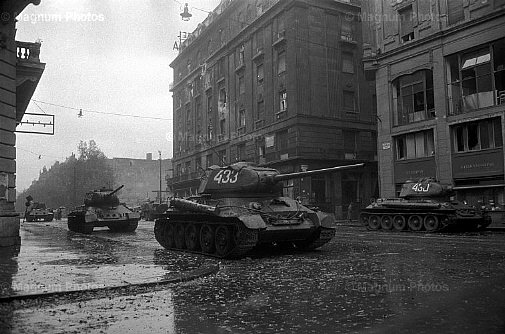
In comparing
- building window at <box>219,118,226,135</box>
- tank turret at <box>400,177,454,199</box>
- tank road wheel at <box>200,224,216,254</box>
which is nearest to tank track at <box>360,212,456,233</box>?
tank turret at <box>400,177,454,199</box>

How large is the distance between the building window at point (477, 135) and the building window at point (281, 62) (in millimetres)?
15387

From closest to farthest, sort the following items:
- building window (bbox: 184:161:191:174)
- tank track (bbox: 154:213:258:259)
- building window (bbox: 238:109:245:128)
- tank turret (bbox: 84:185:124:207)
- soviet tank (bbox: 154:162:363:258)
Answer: tank track (bbox: 154:213:258:259) → soviet tank (bbox: 154:162:363:258) → tank turret (bbox: 84:185:124:207) → building window (bbox: 238:109:245:128) → building window (bbox: 184:161:191:174)

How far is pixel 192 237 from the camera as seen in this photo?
13.8 meters

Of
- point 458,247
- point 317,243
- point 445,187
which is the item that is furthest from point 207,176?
point 445,187

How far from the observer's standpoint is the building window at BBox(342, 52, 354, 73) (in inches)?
1591

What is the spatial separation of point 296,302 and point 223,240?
5.85m

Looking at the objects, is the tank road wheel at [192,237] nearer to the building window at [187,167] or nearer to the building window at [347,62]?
the building window at [347,62]

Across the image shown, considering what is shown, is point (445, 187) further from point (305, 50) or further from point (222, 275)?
point (305, 50)

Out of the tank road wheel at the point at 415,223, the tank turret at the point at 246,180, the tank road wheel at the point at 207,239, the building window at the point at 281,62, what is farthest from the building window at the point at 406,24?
the tank road wheel at the point at 207,239

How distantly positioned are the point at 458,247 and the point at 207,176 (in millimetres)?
7056

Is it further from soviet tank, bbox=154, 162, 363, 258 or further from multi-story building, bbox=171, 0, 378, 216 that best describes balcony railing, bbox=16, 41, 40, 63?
multi-story building, bbox=171, 0, 378, 216

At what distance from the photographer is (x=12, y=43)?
15.3 m

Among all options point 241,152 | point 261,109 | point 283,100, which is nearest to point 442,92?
point 283,100

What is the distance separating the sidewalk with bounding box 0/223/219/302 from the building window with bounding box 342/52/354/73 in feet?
101
